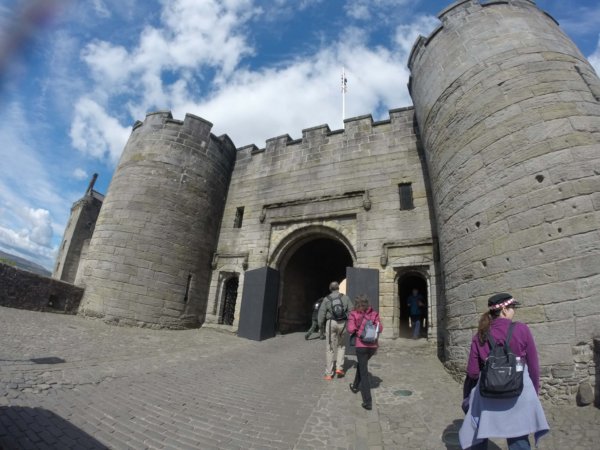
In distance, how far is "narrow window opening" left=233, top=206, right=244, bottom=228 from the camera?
12188 millimetres

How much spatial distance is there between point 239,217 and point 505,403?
10909mm

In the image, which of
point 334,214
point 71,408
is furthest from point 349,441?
point 334,214

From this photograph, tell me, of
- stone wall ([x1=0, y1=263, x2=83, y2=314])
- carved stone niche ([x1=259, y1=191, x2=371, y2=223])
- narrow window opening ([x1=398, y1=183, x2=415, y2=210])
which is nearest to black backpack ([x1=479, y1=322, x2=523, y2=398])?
narrow window opening ([x1=398, y1=183, x2=415, y2=210])

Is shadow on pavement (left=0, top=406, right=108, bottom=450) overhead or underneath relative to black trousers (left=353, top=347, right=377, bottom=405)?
underneath

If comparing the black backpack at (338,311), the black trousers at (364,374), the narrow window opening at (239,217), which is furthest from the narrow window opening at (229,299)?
the black trousers at (364,374)

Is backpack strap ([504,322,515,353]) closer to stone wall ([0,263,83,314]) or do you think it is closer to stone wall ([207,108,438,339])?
stone wall ([207,108,438,339])

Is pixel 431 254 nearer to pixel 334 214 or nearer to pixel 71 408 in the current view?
pixel 334 214

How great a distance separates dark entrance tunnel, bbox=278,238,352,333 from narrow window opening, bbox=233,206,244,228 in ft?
7.85

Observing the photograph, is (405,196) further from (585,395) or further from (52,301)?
(52,301)

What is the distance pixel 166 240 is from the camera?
10.5 metres

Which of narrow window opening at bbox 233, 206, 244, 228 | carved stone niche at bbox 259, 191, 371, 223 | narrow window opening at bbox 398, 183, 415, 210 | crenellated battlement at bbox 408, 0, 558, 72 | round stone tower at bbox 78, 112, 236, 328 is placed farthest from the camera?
narrow window opening at bbox 233, 206, 244, 228

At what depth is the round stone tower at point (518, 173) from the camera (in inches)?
165

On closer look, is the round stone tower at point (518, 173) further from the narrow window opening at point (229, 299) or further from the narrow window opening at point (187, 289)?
the narrow window opening at point (187, 289)

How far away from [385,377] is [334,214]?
18.1 ft
